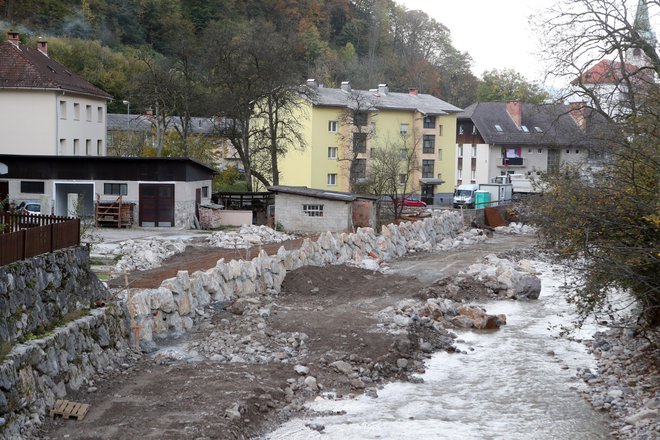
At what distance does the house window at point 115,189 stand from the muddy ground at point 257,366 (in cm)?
1361

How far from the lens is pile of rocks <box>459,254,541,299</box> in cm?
3128

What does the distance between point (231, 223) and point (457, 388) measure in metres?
28.8

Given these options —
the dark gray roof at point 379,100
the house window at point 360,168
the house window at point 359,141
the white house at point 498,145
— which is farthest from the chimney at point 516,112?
the house window at point 360,168

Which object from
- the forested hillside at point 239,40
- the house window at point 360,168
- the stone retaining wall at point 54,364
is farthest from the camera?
the house window at point 360,168

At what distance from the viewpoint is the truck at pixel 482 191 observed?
6109 centimetres

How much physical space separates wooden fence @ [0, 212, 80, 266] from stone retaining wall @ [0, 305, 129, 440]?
1.59 meters

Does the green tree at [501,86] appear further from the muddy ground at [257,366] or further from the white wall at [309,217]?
the muddy ground at [257,366]

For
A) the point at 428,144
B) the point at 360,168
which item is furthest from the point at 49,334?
the point at 428,144

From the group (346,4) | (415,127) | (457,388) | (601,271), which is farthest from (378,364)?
(346,4)

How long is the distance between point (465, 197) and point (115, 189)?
2774 centimetres

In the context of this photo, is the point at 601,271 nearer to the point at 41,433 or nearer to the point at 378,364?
the point at 378,364

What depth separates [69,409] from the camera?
50.4 feet

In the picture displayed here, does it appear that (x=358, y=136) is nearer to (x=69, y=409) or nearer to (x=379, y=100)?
(x=379, y=100)

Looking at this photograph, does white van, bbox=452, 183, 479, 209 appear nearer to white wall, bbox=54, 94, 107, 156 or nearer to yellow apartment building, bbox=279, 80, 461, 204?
yellow apartment building, bbox=279, 80, 461, 204
